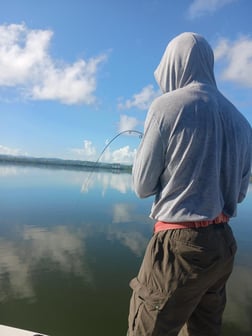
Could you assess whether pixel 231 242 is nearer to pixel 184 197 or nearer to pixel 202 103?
pixel 184 197

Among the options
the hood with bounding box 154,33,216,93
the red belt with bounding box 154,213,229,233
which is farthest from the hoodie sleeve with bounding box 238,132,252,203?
the hood with bounding box 154,33,216,93

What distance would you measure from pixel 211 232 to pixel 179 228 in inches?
6.6

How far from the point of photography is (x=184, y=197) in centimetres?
155

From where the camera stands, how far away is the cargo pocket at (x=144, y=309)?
1.51 metres

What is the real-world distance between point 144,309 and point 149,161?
2.55 feet

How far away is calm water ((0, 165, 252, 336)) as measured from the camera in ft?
16.0

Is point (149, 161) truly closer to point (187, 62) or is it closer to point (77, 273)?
point (187, 62)

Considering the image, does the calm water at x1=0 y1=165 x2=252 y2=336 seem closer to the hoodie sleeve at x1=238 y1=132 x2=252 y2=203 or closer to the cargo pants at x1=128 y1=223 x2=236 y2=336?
the hoodie sleeve at x1=238 y1=132 x2=252 y2=203

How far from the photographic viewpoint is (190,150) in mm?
1558

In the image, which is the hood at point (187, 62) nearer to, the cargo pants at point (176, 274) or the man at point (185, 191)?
the man at point (185, 191)

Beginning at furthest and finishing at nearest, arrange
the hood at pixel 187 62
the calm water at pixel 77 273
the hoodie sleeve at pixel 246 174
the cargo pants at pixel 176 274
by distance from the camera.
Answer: the calm water at pixel 77 273, the hoodie sleeve at pixel 246 174, the hood at pixel 187 62, the cargo pants at pixel 176 274

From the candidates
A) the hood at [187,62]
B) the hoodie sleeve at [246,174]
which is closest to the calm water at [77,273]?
the hoodie sleeve at [246,174]

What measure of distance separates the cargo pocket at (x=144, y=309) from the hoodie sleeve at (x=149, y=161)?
0.52m

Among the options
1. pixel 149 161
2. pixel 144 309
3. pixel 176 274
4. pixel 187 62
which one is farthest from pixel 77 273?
pixel 187 62
